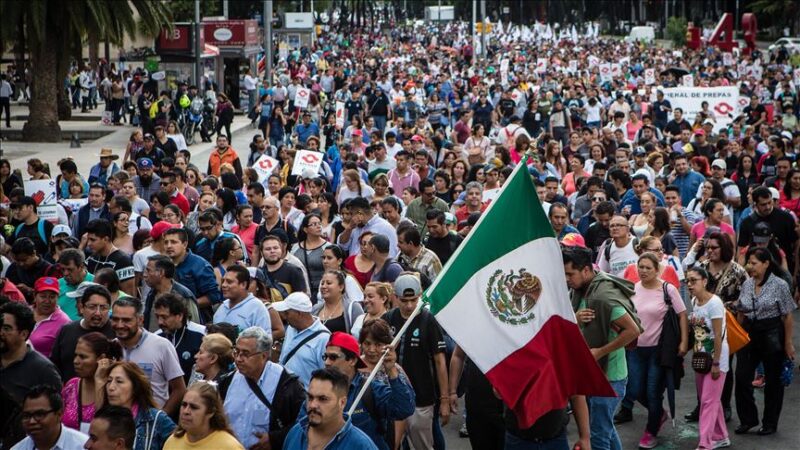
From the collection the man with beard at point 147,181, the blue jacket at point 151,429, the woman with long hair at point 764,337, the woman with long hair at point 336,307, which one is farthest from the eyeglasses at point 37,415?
the man with beard at point 147,181

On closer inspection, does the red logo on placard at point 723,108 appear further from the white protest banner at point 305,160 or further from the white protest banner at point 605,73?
the white protest banner at point 305,160

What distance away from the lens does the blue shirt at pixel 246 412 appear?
703 centimetres

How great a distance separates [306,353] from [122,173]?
6790 millimetres

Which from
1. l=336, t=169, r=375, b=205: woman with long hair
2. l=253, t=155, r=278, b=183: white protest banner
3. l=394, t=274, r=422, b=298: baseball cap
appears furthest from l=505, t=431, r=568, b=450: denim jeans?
l=253, t=155, r=278, b=183: white protest banner

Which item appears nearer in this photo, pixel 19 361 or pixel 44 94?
pixel 19 361

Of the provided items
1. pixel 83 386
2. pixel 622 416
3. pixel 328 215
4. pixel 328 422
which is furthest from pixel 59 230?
pixel 328 422

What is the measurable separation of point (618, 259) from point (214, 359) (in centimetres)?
503

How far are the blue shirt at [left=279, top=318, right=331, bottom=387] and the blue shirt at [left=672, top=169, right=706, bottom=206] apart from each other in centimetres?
882

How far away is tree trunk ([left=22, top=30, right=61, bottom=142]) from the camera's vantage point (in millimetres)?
33750

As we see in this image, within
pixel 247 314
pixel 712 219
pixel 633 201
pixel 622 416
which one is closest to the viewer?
pixel 247 314

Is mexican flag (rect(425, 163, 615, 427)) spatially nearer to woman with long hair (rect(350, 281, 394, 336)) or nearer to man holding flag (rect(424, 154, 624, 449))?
man holding flag (rect(424, 154, 624, 449))

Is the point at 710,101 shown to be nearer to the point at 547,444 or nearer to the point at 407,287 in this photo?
the point at 407,287

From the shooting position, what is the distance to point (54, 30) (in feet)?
111

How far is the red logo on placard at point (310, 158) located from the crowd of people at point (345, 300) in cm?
31
